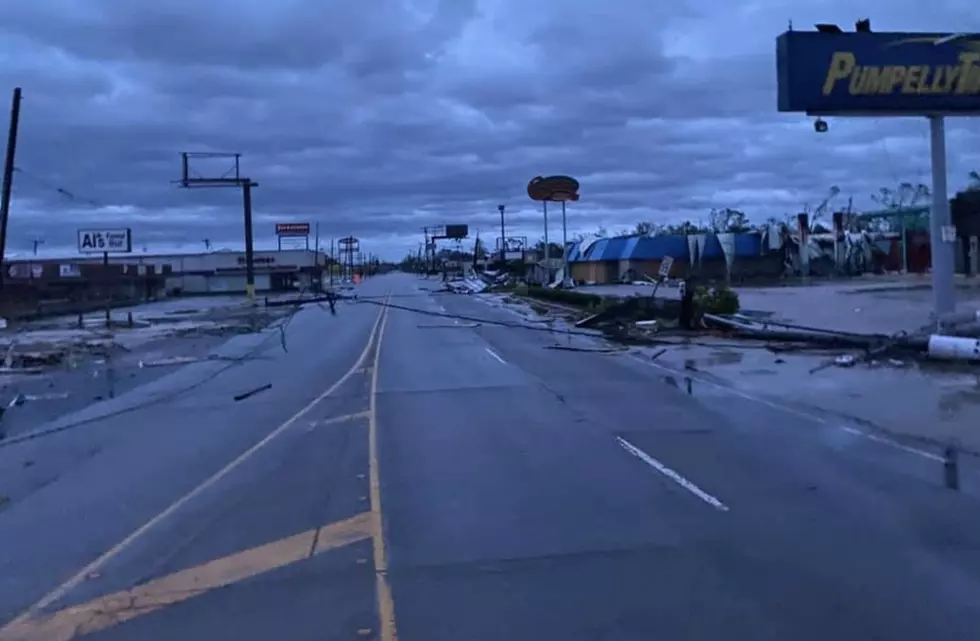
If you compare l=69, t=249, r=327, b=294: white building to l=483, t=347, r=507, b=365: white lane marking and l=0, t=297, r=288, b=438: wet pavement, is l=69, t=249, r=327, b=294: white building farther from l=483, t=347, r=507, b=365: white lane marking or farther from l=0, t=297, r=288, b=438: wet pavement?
l=483, t=347, r=507, b=365: white lane marking

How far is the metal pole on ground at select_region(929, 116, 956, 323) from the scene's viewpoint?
2759cm

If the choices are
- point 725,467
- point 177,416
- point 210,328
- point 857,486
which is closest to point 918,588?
point 857,486

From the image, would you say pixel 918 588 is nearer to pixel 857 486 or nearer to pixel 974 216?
pixel 857 486

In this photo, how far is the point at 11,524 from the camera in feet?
35.8

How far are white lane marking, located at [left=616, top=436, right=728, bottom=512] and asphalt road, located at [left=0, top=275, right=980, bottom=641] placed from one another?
0.05 metres

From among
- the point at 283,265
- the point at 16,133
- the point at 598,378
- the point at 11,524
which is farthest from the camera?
the point at 283,265

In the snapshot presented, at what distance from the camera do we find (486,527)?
32.3 ft

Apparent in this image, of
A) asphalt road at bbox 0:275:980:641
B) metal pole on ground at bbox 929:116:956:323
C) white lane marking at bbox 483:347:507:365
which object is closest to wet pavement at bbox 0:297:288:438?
asphalt road at bbox 0:275:980:641

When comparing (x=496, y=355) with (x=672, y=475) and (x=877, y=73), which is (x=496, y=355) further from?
(x=672, y=475)

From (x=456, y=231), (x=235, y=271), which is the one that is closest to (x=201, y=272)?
(x=235, y=271)

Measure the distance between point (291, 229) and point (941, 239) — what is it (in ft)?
416

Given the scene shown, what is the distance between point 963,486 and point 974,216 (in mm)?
64012

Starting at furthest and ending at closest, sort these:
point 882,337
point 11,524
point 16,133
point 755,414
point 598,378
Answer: point 16,133
point 882,337
point 598,378
point 755,414
point 11,524

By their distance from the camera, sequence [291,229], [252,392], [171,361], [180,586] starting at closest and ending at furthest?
[180,586] < [252,392] < [171,361] < [291,229]
